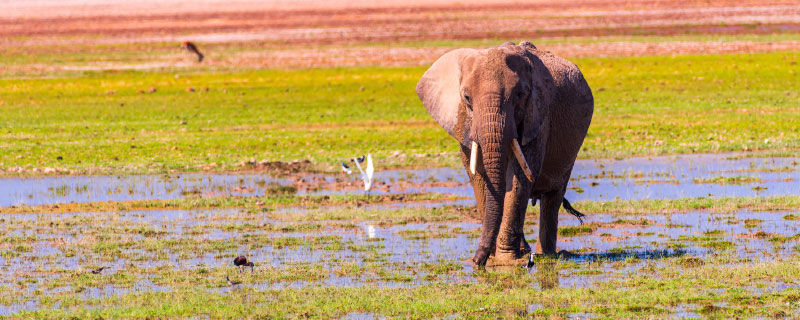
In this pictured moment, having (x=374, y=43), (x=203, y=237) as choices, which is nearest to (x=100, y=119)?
(x=203, y=237)

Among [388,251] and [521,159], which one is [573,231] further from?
[521,159]

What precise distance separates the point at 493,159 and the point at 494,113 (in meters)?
0.56

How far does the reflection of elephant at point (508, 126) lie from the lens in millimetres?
13812

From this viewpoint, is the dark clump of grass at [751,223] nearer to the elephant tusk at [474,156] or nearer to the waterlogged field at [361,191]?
the waterlogged field at [361,191]

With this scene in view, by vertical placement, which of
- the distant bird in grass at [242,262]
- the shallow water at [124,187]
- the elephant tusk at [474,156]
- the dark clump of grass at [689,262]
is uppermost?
the elephant tusk at [474,156]

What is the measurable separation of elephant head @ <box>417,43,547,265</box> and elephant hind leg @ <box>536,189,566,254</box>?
1643 mm

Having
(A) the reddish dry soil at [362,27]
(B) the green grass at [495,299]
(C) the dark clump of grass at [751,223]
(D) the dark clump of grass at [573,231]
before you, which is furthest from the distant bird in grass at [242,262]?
(A) the reddish dry soil at [362,27]

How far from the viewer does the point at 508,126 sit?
1373cm

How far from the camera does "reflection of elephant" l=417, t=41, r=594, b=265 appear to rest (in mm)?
13812

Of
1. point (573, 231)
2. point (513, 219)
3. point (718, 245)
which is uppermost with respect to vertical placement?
point (513, 219)

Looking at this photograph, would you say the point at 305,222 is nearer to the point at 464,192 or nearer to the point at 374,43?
the point at 464,192

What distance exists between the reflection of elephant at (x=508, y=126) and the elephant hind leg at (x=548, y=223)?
0.05ft

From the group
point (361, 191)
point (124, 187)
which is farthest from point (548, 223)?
point (124, 187)

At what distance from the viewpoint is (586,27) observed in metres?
75.2
